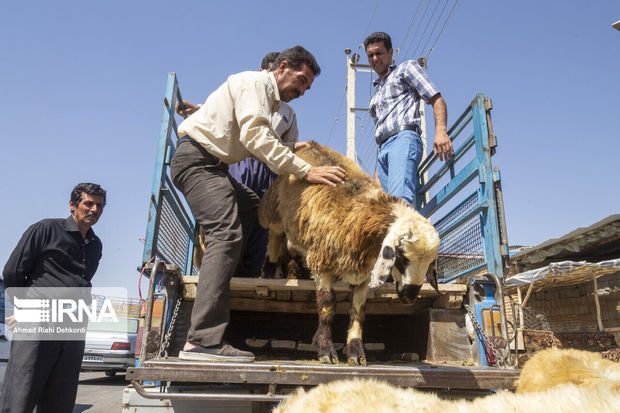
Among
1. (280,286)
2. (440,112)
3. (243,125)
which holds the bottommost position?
(280,286)

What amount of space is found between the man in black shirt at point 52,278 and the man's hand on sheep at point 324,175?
7.65ft

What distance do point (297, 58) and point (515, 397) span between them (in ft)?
10.5

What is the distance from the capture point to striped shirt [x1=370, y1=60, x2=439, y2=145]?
4891 mm

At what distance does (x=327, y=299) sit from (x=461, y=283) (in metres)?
1.24

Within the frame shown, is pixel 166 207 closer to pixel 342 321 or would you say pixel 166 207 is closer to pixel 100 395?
pixel 342 321

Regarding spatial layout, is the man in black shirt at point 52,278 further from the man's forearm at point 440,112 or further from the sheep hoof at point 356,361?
the man's forearm at point 440,112

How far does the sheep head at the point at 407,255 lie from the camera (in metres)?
3.13

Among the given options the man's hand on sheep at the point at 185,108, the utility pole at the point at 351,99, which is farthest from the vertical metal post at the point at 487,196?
the utility pole at the point at 351,99

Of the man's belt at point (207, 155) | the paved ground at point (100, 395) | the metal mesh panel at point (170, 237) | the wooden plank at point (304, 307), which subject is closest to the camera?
the man's belt at point (207, 155)

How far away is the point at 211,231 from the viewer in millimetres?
3230

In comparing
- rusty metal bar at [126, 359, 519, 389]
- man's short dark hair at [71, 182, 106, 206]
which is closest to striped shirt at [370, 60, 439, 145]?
rusty metal bar at [126, 359, 519, 389]

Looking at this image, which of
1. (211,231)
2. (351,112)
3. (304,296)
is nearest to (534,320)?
(351,112)

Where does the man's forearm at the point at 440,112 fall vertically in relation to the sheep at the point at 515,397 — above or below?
above

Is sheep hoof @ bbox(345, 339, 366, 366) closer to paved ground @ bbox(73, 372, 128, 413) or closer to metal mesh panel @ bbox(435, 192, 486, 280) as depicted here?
metal mesh panel @ bbox(435, 192, 486, 280)
